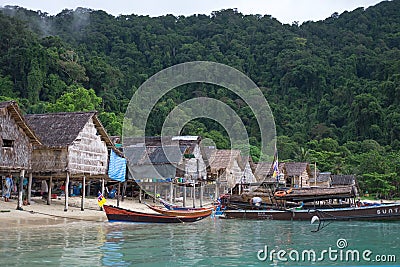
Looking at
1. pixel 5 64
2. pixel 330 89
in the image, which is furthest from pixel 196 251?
pixel 330 89

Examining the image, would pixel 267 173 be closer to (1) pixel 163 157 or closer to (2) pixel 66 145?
(1) pixel 163 157

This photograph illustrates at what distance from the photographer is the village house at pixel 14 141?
21125 mm

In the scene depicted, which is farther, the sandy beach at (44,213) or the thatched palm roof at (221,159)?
the thatched palm roof at (221,159)

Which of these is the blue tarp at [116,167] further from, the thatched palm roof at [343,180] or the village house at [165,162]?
the thatched palm roof at [343,180]

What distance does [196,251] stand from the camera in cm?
1466

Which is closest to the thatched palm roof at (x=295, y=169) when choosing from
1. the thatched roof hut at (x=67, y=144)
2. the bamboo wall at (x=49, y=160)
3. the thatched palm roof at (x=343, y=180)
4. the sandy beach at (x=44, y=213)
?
the thatched palm roof at (x=343, y=180)

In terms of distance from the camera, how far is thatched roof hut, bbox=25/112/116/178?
24.4 meters

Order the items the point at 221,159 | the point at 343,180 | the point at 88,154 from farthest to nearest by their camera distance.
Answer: the point at 343,180, the point at 221,159, the point at 88,154

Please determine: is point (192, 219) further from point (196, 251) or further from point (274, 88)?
point (274, 88)

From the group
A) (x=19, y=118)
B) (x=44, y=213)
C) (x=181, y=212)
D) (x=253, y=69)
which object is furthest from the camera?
(x=253, y=69)

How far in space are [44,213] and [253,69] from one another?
70.2 m

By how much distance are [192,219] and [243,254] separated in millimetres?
10778

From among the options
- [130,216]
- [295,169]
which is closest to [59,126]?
[130,216]

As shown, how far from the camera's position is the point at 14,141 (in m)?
21.9
